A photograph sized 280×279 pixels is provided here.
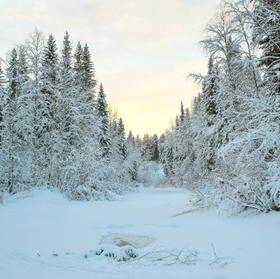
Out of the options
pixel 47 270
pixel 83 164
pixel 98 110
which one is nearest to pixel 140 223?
pixel 47 270

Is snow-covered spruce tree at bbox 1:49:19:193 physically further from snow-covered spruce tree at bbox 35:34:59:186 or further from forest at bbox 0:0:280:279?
snow-covered spruce tree at bbox 35:34:59:186

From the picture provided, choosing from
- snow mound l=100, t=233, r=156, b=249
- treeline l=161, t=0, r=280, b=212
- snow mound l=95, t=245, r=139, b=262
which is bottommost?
snow mound l=100, t=233, r=156, b=249

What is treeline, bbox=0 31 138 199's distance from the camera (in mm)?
27609

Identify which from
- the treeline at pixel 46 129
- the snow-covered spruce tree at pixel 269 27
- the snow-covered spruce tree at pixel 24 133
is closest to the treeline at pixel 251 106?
the snow-covered spruce tree at pixel 269 27

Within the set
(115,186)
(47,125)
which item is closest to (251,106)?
(47,125)

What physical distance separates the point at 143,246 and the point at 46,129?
Result: 21.3 metres

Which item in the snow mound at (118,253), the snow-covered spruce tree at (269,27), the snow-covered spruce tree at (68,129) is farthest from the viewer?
the snow-covered spruce tree at (68,129)

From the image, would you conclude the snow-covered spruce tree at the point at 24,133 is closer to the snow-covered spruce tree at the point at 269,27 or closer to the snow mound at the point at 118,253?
the snow-covered spruce tree at the point at 269,27

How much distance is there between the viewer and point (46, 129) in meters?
30.9

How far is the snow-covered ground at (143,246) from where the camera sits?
8023 mm

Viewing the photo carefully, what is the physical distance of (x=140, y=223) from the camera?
15.4 metres

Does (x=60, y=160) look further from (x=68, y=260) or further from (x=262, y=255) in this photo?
(x=262, y=255)

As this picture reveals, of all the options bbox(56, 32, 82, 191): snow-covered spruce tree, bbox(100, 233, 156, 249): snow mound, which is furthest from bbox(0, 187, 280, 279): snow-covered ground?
bbox(56, 32, 82, 191): snow-covered spruce tree

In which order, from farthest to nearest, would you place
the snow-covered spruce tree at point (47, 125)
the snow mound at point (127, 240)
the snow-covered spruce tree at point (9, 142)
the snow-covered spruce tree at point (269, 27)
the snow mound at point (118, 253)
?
1. the snow-covered spruce tree at point (47, 125)
2. the snow-covered spruce tree at point (9, 142)
3. the snow-covered spruce tree at point (269, 27)
4. the snow mound at point (127, 240)
5. the snow mound at point (118, 253)
